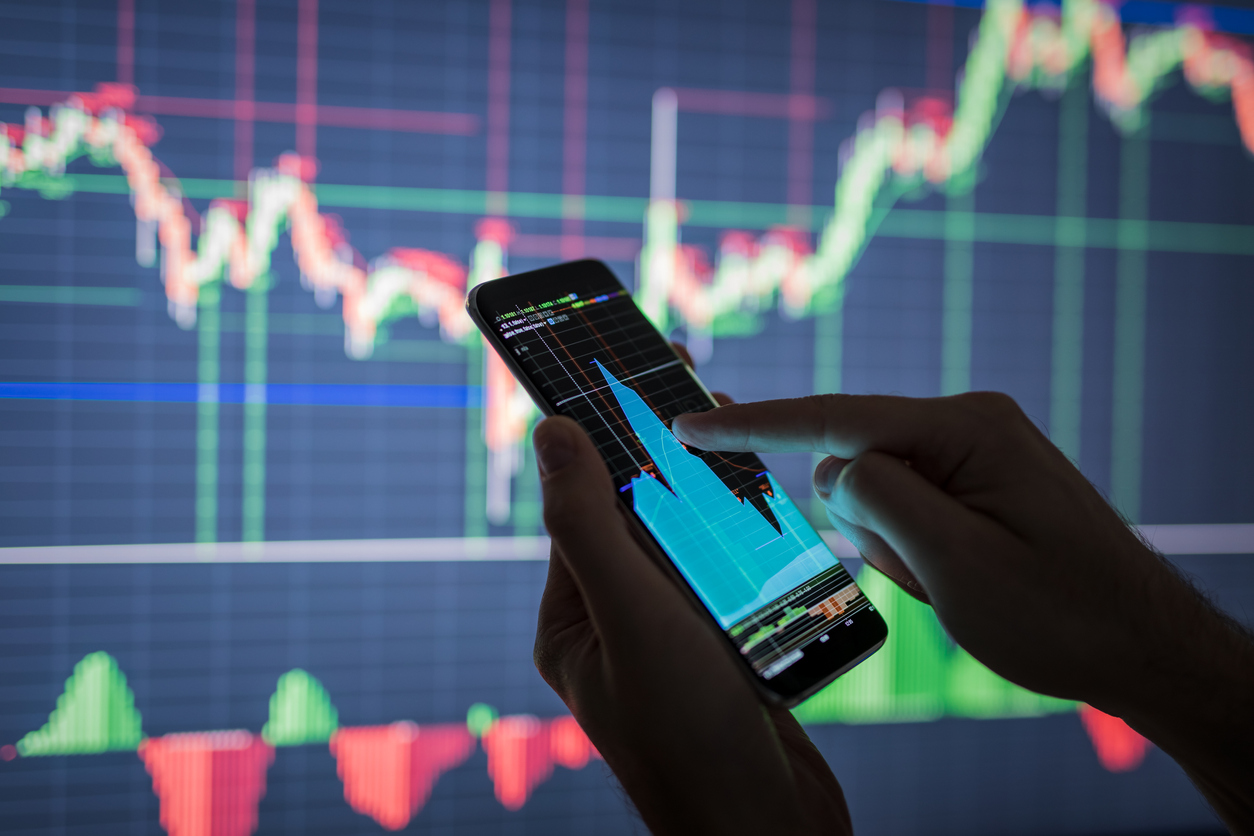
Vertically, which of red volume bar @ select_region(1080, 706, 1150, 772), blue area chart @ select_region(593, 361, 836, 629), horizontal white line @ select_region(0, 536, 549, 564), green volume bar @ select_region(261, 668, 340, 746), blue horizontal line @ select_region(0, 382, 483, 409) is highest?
blue horizontal line @ select_region(0, 382, 483, 409)

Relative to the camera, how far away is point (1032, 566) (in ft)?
1.44

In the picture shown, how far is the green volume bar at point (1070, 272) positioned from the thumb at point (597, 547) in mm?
850

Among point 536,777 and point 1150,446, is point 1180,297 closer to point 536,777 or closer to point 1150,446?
point 1150,446

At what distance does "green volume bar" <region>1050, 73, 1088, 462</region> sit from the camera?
3.21ft

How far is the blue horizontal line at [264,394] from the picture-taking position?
775 millimetres

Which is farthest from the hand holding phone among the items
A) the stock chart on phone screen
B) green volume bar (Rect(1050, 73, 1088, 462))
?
green volume bar (Rect(1050, 73, 1088, 462))

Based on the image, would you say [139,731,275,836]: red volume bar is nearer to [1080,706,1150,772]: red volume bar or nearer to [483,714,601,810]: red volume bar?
[483,714,601,810]: red volume bar

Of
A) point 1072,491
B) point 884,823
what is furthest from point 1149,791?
point 1072,491

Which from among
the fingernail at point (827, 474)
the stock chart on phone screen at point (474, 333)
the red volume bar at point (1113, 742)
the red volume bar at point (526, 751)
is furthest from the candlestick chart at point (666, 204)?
the red volume bar at point (1113, 742)

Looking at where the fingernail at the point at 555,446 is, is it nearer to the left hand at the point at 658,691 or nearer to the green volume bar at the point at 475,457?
the left hand at the point at 658,691

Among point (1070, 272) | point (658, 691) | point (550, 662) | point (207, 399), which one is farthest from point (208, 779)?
point (1070, 272)

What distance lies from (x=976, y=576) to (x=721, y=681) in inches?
7.3

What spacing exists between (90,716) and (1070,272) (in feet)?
4.83

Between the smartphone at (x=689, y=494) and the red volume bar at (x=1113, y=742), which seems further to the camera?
the red volume bar at (x=1113, y=742)
